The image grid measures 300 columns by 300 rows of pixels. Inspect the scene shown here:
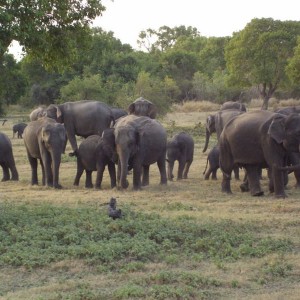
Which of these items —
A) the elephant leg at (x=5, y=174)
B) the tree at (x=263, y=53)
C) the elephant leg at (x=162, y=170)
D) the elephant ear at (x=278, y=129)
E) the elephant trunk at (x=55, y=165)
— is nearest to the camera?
the elephant ear at (x=278, y=129)

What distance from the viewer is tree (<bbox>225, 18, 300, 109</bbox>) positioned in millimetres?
47125

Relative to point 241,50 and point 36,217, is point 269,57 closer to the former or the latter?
point 241,50

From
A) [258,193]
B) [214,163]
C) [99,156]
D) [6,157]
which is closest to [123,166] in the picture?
[99,156]

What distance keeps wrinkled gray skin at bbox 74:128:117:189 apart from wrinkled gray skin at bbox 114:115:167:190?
27 centimetres

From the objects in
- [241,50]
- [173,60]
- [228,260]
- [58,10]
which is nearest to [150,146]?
[58,10]

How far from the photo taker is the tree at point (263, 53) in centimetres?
4712

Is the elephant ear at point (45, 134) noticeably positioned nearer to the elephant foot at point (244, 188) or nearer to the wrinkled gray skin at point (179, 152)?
the wrinkled gray skin at point (179, 152)

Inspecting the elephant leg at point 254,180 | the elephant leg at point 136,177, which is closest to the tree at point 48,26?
the elephant leg at point 136,177

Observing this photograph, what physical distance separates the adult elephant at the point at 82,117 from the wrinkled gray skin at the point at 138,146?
5.73 metres

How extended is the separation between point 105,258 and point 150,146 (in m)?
8.35

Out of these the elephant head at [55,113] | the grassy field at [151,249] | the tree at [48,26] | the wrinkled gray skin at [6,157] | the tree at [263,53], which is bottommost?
the grassy field at [151,249]

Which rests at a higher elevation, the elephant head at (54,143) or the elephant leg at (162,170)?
the elephant head at (54,143)

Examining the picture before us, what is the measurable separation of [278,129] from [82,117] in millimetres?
10179

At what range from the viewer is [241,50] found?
47719 millimetres
